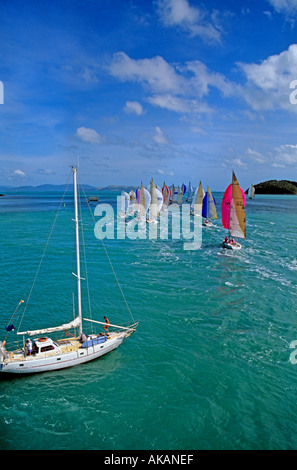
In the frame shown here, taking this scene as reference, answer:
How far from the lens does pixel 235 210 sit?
52.5m

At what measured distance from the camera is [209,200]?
8338 cm

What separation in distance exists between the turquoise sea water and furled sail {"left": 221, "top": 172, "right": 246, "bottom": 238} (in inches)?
499

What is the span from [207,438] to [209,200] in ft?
236

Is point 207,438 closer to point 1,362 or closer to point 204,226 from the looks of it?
point 1,362

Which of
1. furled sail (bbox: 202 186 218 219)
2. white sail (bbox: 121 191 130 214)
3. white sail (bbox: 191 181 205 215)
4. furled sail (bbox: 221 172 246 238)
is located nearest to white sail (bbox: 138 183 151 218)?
white sail (bbox: 191 181 205 215)

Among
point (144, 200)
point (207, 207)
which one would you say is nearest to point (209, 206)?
point (207, 207)

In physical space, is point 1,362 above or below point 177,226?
below

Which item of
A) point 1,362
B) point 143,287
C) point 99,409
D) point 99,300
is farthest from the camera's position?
point 143,287

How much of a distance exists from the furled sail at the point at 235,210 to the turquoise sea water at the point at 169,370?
12.7 meters

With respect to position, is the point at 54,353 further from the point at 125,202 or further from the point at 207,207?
the point at 125,202

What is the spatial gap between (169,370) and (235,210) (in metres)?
37.2

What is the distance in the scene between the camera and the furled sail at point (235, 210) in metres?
51.3

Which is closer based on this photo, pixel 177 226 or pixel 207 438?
pixel 207 438

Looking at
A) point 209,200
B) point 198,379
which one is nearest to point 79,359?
point 198,379
